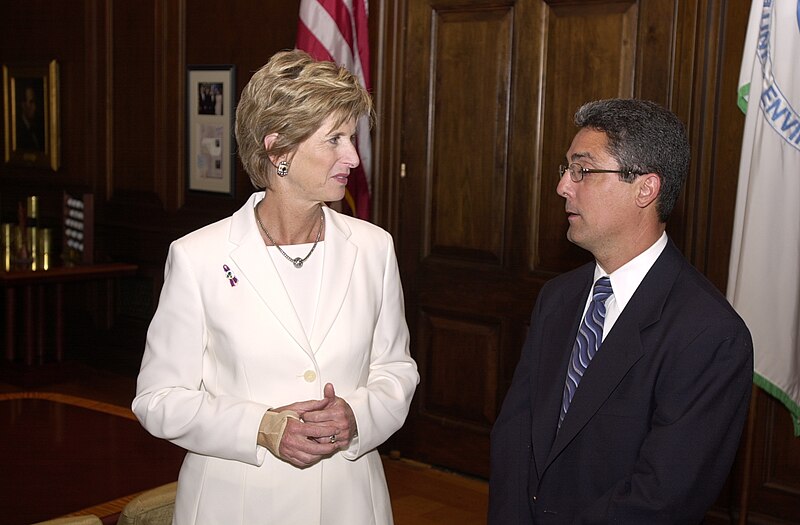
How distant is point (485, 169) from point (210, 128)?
2.17 m

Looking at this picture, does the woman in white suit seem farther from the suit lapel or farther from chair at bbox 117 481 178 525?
the suit lapel

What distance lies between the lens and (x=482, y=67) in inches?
185

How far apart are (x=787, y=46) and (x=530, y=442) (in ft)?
6.45

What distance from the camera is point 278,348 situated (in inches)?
85.4

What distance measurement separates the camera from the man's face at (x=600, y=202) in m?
2.19

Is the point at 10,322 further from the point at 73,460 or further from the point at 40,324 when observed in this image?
the point at 73,460

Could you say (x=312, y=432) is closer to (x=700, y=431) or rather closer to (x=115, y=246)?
(x=700, y=431)

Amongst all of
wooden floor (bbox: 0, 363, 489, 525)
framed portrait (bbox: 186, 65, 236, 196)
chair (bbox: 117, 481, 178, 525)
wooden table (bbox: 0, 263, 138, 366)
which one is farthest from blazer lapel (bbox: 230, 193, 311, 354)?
wooden table (bbox: 0, 263, 138, 366)

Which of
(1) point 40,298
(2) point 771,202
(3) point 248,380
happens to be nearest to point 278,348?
(3) point 248,380

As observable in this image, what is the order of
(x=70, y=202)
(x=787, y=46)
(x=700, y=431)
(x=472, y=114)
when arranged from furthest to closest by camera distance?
(x=70, y=202)
(x=472, y=114)
(x=787, y=46)
(x=700, y=431)

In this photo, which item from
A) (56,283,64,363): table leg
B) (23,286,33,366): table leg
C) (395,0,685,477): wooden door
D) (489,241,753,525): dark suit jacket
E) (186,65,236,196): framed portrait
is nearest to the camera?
(489,241,753,525): dark suit jacket

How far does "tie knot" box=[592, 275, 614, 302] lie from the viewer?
225 centimetres

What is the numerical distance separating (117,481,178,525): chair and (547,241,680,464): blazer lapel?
0.93 meters

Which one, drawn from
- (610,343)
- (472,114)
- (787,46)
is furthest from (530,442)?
(472,114)
